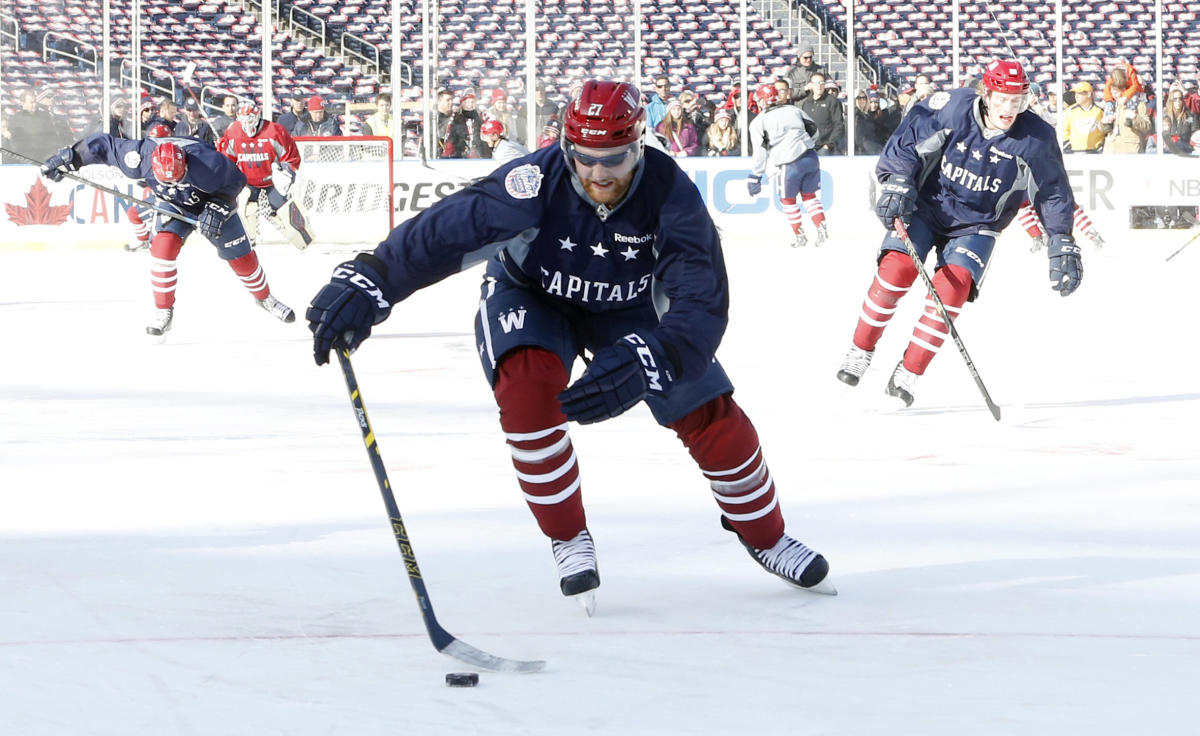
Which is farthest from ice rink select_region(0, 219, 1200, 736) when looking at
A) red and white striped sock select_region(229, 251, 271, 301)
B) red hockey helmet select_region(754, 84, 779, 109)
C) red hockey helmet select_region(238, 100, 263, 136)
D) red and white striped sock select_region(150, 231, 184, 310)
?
red hockey helmet select_region(754, 84, 779, 109)

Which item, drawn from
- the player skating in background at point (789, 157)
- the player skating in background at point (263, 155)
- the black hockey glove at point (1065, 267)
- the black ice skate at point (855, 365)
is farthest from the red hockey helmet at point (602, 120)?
the player skating in background at point (789, 157)

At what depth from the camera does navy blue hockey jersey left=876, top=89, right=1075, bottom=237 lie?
5.33 metres

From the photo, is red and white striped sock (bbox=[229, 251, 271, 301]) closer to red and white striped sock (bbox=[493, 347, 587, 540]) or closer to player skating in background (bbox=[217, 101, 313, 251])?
player skating in background (bbox=[217, 101, 313, 251])

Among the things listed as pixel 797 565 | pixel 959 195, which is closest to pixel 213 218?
pixel 959 195

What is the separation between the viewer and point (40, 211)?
567 inches

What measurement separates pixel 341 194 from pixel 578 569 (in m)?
12.4

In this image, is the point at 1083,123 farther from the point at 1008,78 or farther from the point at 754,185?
the point at 1008,78

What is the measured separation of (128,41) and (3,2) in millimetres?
1070

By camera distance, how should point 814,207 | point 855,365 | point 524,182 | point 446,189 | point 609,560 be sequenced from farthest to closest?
1. point 446,189
2. point 814,207
3. point 855,365
4. point 609,560
5. point 524,182

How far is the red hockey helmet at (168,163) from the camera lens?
7566 mm

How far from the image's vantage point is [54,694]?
2320 mm

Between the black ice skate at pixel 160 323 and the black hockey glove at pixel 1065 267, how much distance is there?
4.28m

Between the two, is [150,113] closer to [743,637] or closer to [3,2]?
[3,2]

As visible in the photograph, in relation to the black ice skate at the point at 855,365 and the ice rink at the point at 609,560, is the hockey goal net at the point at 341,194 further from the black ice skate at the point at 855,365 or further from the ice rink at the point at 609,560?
the black ice skate at the point at 855,365
